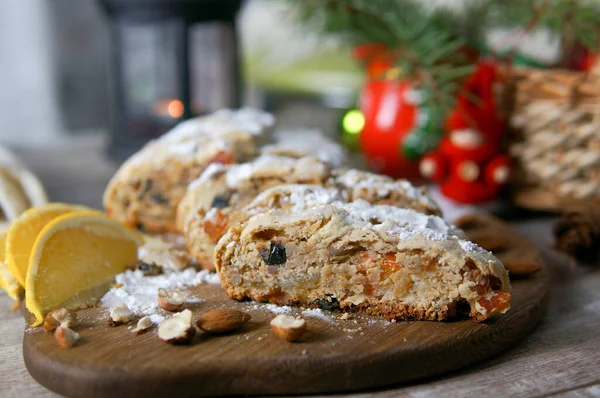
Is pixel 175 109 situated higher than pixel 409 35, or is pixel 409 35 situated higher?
pixel 409 35

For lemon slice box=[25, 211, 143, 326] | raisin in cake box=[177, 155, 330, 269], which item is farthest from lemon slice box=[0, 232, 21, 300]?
raisin in cake box=[177, 155, 330, 269]

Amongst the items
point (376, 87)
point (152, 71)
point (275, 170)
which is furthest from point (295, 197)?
point (152, 71)

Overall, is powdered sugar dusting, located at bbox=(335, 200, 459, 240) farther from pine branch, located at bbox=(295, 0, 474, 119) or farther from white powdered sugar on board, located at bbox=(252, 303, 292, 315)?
pine branch, located at bbox=(295, 0, 474, 119)

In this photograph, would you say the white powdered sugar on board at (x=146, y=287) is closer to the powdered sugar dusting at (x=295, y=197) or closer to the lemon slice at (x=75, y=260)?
the lemon slice at (x=75, y=260)

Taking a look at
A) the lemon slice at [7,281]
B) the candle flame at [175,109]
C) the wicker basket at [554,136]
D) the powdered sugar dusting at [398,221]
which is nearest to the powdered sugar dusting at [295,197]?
the powdered sugar dusting at [398,221]

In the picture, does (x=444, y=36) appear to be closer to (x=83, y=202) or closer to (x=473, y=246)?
(x=473, y=246)

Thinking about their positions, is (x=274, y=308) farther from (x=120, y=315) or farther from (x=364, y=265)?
(x=120, y=315)

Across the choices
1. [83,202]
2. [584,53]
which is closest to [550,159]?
[584,53]
